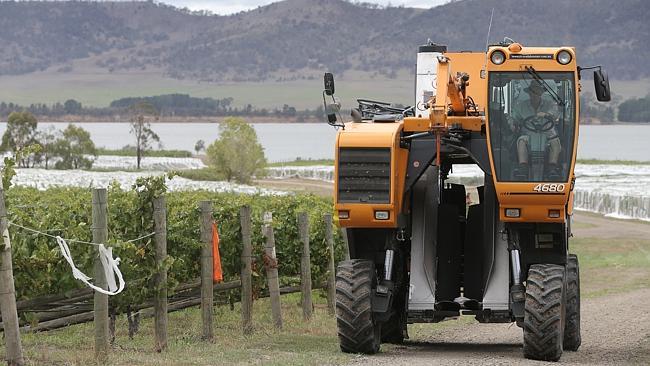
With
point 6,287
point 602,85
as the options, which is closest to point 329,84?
point 602,85

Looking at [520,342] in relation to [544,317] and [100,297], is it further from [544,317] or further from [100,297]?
[100,297]

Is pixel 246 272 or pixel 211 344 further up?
pixel 246 272

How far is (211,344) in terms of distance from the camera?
16766 mm

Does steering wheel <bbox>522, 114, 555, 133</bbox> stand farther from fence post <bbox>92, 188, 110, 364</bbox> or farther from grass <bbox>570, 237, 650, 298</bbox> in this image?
grass <bbox>570, 237, 650, 298</bbox>

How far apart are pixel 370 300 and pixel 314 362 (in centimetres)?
157

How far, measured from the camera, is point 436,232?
1656cm

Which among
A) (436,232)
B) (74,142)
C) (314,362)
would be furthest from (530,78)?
(74,142)

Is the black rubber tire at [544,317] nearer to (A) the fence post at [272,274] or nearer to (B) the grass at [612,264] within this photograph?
(A) the fence post at [272,274]

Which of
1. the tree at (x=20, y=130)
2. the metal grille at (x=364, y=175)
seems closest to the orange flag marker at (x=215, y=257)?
the metal grille at (x=364, y=175)

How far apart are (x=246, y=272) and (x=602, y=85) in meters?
6.34

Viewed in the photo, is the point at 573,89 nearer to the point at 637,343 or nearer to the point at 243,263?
the point at 637,343

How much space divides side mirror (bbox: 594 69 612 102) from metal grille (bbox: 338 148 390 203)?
256cm

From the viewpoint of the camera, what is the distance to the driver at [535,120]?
15.2m

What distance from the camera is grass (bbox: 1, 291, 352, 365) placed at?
47.0 ft
